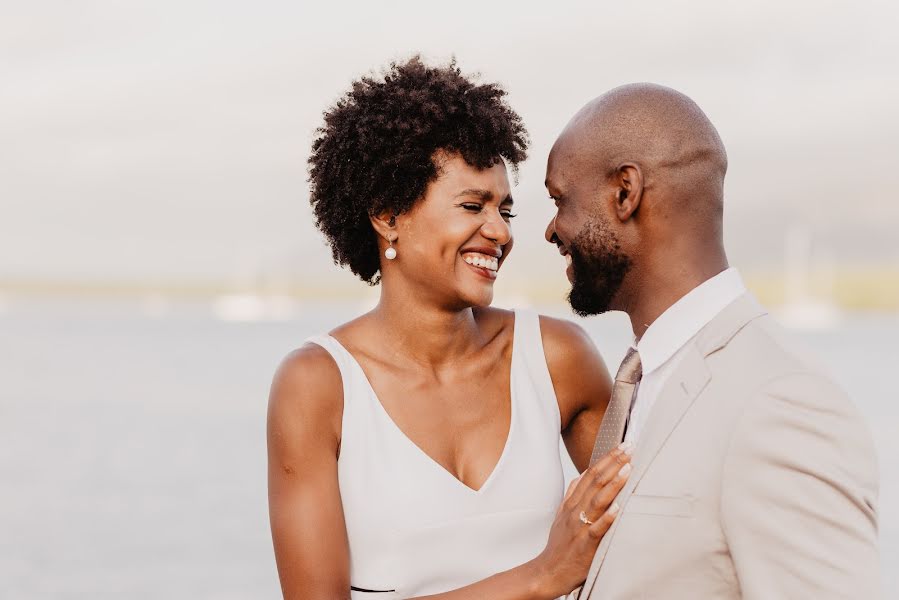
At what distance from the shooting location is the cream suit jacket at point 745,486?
6.84 feet

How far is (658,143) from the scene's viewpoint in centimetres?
259

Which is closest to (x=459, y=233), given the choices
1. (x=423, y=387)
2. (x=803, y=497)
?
(x=423, y=387)

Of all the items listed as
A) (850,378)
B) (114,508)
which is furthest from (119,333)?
(114,508)

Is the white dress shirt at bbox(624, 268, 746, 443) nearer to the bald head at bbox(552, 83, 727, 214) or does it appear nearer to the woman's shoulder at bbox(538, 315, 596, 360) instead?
the bald head at bbox(552, 83, 727, 214)

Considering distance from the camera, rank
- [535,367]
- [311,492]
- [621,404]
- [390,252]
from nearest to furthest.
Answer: [621,404] < [311,492] < [390,252] < [535,367]

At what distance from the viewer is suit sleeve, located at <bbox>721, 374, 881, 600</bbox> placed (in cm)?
207

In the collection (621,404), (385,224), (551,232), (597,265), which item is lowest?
(621,404)

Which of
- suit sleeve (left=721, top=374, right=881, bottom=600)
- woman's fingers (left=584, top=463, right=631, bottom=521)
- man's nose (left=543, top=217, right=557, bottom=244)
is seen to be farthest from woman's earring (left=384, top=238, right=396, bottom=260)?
suit sleeve (left=721, top=374, right=881, bottom=600)

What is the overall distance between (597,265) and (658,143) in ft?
1.08

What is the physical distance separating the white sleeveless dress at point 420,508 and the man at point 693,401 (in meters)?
0.75

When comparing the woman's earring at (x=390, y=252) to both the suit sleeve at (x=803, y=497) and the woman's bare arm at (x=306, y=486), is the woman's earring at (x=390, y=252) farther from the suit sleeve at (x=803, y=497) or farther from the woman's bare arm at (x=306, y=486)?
→ the suit sleeve at (x=803, y=497)

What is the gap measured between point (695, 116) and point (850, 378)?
30630mm

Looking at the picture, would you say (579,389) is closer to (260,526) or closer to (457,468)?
(457,468)

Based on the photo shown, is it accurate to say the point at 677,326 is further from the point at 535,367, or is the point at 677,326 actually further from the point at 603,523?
the point at 535,367
